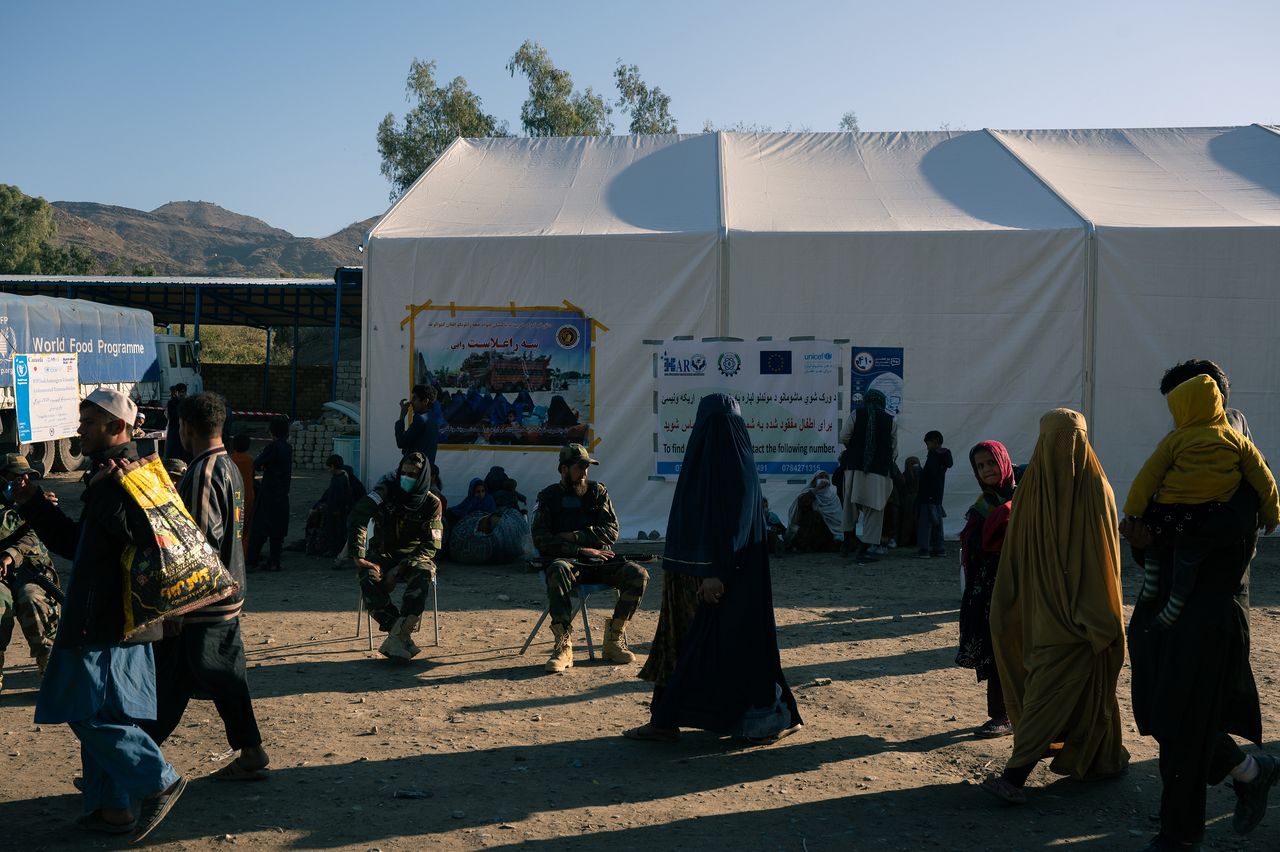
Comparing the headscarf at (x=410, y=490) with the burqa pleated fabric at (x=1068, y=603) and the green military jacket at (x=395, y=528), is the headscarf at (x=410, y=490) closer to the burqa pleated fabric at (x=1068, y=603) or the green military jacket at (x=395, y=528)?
the green military jacket at (x=395, y=528)

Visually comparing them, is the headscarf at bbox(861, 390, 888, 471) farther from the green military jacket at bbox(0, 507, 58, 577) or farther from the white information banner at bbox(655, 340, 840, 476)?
the green military jacket at bbox(0, 507, 58, 577)

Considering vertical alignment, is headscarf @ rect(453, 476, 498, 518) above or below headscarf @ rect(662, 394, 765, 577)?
below

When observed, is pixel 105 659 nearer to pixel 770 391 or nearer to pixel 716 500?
pixel 716 500

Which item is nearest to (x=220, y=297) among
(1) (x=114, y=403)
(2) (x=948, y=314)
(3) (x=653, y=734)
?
(2) (x=948, y=314)

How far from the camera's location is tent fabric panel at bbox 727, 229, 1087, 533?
9.98 meters

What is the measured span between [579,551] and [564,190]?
6.16 metres

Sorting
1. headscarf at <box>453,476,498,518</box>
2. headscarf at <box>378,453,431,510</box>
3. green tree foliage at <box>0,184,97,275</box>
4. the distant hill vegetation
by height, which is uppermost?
the distant hill vegetation

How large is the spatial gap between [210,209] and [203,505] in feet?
425

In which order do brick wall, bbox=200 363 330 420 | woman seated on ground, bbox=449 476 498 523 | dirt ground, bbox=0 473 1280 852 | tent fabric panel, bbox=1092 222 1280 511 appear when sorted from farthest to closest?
brick wall, bbox=200 363 330 420, tent fabric panel, bbox=1092 222 1280 511, woman seated on ground, bbox=449 476 498 523, dirt ground, bbox=0 473 1280 852

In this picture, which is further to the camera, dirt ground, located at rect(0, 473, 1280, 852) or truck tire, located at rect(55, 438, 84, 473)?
truck tire, located at rect(55, 438, 84, 473)

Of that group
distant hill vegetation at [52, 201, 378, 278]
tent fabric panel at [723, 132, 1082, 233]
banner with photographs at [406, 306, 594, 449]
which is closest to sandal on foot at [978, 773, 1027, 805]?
banner with photographs at [406, 306, 594, 449]

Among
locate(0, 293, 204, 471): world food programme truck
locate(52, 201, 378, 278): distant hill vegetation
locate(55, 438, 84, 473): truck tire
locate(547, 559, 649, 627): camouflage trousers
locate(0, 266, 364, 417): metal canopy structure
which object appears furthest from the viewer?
locate(52, 201, 378, 278): distant hill vegetation

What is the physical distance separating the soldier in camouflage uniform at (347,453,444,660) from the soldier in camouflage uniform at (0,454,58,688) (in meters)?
1.50

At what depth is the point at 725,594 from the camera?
446cm
